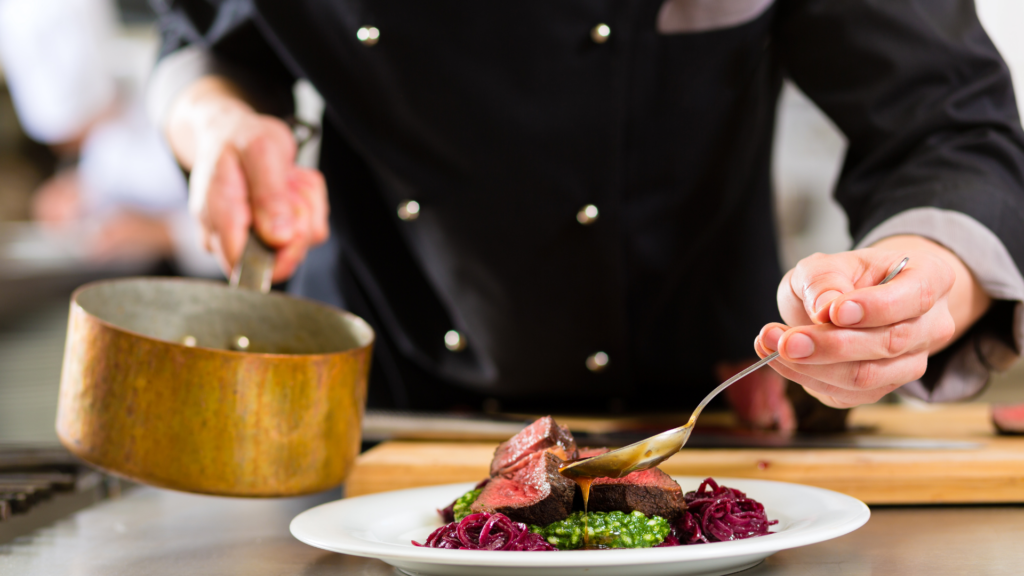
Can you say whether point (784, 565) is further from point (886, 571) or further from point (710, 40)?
point (710, 40)

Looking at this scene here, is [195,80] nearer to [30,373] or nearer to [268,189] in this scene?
[268,189]

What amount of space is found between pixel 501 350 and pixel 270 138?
58cm

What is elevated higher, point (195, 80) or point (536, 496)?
point (195, 80)

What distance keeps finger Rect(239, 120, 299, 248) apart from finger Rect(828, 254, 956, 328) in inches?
33.4

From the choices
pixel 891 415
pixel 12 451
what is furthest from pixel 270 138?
pixel 891 415

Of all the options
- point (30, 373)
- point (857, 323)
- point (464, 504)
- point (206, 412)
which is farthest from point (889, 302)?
point (30, 373)

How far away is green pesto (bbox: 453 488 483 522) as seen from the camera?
0.91 metres

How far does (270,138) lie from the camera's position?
51.6 inches

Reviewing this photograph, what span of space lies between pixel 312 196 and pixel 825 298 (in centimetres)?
90

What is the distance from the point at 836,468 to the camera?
42.8 inches

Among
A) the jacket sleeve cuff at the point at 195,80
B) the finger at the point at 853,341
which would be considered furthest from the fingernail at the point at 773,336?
the jacket sleeve cuff at the point at 195,80

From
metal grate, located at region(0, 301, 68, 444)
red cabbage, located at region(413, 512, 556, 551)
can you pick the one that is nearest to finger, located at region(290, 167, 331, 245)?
red cabbage, located at region(413, 512, 556, 551)

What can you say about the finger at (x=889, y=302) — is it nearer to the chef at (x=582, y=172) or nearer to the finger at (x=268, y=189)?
the chef at (x=582, y=172)

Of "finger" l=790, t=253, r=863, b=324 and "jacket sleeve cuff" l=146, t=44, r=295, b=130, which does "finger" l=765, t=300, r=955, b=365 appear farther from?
"jacket sleeve cuff" l=146, t=44, r=295, b=130
